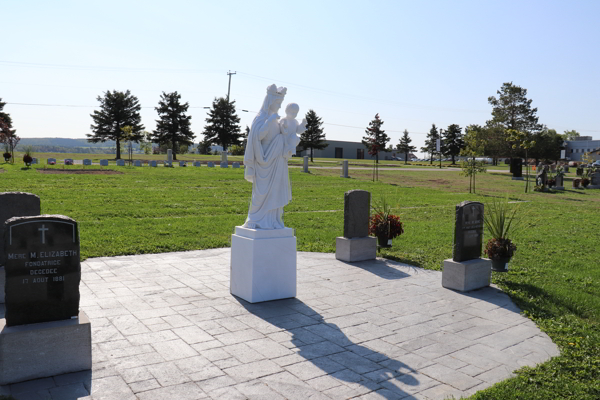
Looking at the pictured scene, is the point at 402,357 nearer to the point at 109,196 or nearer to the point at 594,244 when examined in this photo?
the point at 594,244

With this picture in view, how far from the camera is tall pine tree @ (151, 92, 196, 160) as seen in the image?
63438 mm

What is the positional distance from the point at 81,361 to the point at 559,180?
33382 millimetres

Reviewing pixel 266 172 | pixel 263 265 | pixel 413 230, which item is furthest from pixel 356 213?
pixel 413 230

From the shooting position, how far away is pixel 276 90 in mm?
7508

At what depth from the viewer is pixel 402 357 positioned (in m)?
5.57

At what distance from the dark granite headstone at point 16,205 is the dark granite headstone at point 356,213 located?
589 centimetres

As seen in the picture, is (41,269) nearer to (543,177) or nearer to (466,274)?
(466,274)

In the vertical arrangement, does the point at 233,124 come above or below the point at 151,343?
above

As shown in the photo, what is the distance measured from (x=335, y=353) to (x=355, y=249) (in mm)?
4988

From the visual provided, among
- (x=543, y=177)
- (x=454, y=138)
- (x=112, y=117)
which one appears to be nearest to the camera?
(x=543, y=177)

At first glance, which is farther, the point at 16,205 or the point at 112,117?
the point at 112,117

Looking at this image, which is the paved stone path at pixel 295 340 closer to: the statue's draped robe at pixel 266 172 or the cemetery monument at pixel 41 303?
the cemetery monument at pixel 41 303

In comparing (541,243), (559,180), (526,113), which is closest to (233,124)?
(526,113)

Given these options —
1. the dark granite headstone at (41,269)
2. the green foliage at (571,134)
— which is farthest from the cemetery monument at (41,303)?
the green foliage at (571,134)
